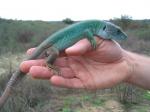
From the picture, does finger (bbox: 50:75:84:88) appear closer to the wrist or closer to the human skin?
the human skin

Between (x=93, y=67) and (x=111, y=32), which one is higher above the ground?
(x=111, y=32)

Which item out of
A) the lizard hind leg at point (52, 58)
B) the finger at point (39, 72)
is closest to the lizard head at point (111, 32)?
the lizard hind leg at point (52, 58)

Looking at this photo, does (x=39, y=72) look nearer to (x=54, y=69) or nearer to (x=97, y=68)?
(x=54, y=69)

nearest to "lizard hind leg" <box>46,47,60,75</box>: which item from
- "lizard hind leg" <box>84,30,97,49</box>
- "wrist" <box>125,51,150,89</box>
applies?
"lizard hind leg" <box>84,30,97,49</box>

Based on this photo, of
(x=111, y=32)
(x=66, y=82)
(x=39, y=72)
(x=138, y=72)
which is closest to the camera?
(x=39, y=72)

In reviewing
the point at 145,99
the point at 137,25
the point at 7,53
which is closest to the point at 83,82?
the point at 145,99

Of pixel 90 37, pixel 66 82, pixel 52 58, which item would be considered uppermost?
pixel 90 37

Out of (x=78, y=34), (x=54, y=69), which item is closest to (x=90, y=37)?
(x=78, y=34)

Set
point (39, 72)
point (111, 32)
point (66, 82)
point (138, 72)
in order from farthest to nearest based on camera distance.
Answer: point (138, 72)
point (111, 32)
point (66, 82)
point (39, 72)
